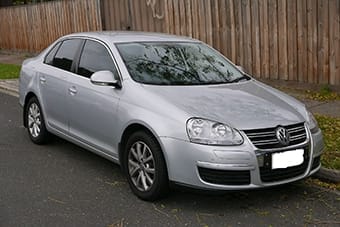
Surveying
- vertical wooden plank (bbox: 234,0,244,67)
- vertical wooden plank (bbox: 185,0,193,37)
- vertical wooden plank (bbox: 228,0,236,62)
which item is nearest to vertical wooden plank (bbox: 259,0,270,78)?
vertical wooden plank (bbox: 234,0,244,67)

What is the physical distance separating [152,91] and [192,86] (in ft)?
1.51

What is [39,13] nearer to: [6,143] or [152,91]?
[6,143]

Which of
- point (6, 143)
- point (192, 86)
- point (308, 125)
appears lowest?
point (6, 143)

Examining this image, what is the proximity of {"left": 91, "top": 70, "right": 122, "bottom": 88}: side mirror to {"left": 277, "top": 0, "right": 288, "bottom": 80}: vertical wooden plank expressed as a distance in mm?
5126

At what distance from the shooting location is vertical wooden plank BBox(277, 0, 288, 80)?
9.02 meters

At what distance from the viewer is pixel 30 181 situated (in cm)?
501

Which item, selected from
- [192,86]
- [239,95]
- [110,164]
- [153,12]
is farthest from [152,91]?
[153,12]

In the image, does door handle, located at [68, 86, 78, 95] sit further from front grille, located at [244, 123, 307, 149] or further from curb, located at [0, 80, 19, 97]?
curb, located at [0, 80, 19, 97]

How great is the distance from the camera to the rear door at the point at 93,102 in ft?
15.8

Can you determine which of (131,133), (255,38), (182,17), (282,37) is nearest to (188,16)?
(182,17)

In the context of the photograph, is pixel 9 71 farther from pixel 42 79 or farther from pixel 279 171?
pixel 279 171

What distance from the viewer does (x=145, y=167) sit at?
4430 mm

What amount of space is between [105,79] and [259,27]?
17.9 feet

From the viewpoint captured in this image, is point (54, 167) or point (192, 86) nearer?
point (192, 86)
